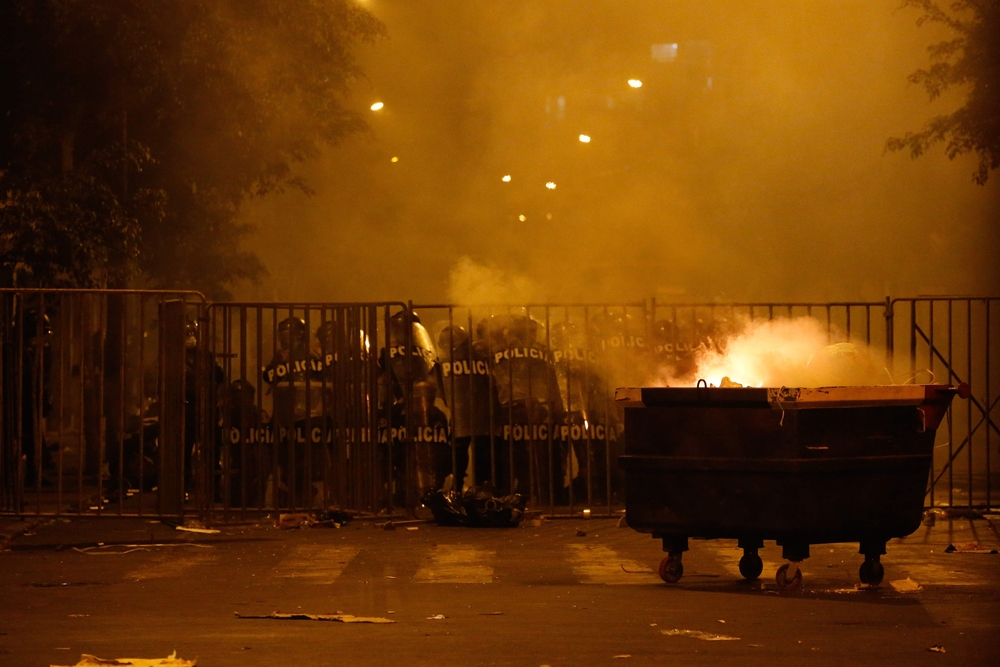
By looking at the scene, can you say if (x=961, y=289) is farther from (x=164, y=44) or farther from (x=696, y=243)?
(x=164, y=44)

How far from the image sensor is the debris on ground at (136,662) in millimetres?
4848

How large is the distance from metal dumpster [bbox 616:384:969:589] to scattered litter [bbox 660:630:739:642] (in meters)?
1.22

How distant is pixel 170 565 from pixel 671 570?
2.81 metres

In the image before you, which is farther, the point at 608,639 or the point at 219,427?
the point at 219,427

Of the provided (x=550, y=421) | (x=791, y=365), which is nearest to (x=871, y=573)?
(x=791, y=365)

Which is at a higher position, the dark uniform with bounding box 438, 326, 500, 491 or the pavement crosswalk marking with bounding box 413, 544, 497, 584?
the dark uniform with bounding box 438, 326, 500, 491

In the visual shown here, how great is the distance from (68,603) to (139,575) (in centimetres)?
103

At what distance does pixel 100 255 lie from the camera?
1465cm

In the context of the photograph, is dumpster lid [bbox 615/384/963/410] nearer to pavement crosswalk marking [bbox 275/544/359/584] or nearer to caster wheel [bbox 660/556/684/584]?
caster wheel [bbox 660/556/684/584]

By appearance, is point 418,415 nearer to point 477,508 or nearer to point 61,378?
point 477,508

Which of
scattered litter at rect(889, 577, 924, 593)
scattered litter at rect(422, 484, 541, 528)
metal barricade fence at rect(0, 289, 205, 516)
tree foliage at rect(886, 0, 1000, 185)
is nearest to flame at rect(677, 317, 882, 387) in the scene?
scattered litter at rect(889, 577, 924, 593)

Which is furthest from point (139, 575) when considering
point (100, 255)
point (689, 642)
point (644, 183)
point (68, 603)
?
point (644, 183)

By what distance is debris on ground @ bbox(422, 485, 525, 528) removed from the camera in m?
9.77

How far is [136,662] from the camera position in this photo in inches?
193
